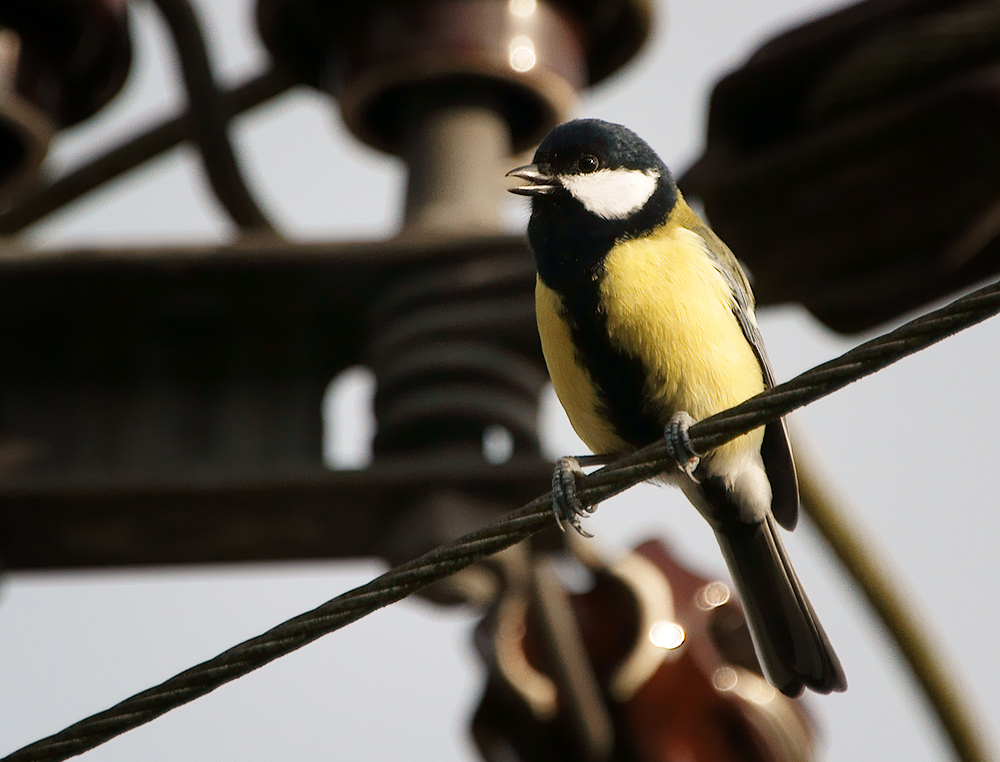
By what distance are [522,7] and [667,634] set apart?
2.06m

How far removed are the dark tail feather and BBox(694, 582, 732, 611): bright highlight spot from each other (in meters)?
1.12

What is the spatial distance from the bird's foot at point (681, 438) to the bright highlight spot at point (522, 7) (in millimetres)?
2077

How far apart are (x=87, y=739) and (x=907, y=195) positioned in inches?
99.8

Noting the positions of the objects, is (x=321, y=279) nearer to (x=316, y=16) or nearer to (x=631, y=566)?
(x=316, y=16)

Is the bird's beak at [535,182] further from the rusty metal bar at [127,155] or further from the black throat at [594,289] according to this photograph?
the rusty metal bar at [127,155]

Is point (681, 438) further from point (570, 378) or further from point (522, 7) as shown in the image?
point (522, 7)

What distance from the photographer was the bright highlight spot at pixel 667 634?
432 centimetres

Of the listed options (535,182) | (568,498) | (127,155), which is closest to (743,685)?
(568,498)

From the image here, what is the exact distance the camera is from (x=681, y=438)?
9.20 ft

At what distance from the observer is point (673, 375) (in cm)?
291

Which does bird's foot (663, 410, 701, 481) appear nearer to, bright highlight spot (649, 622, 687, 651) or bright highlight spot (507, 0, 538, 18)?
bright highlight spot (649, 622, 687, 651)

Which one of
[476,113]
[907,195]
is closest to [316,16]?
[476,113]

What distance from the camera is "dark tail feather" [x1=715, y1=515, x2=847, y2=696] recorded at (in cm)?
318

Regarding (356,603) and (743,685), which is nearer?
(356,603)
